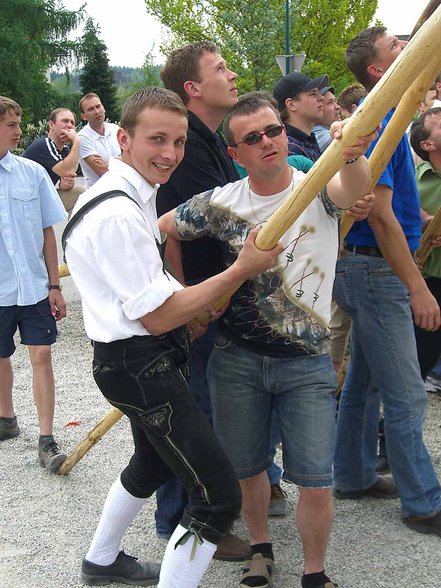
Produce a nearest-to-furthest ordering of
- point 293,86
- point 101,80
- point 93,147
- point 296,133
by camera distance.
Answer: point 296,133
point 293,86
point 93,147
point 101,80

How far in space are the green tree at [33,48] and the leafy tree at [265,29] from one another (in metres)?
9.15

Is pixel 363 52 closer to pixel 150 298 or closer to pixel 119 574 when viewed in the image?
pixel 150 298

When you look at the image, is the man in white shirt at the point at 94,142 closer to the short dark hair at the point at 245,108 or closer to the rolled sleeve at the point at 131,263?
the short dark hair at the point at 245,108

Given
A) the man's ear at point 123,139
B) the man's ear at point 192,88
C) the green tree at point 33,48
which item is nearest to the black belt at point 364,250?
the man's ear at point 192,88

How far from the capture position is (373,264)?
11.6 feet

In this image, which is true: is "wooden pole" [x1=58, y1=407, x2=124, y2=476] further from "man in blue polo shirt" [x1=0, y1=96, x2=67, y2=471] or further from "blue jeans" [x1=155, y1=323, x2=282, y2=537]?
"blue jeans" [x1=155, y1=323, x2=282, y2=537]

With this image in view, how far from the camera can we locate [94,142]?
8.84 m

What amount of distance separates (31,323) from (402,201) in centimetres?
244

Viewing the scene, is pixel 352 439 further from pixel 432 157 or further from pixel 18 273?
pixel 18 273

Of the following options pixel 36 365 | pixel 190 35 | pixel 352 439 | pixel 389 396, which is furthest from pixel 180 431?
pixel 190 35

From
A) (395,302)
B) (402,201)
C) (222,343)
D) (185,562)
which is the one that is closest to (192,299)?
(222,343)

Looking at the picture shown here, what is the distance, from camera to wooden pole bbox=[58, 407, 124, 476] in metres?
3.93

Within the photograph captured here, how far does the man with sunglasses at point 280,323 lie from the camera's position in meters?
2.93

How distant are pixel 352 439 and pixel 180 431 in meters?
1.54
